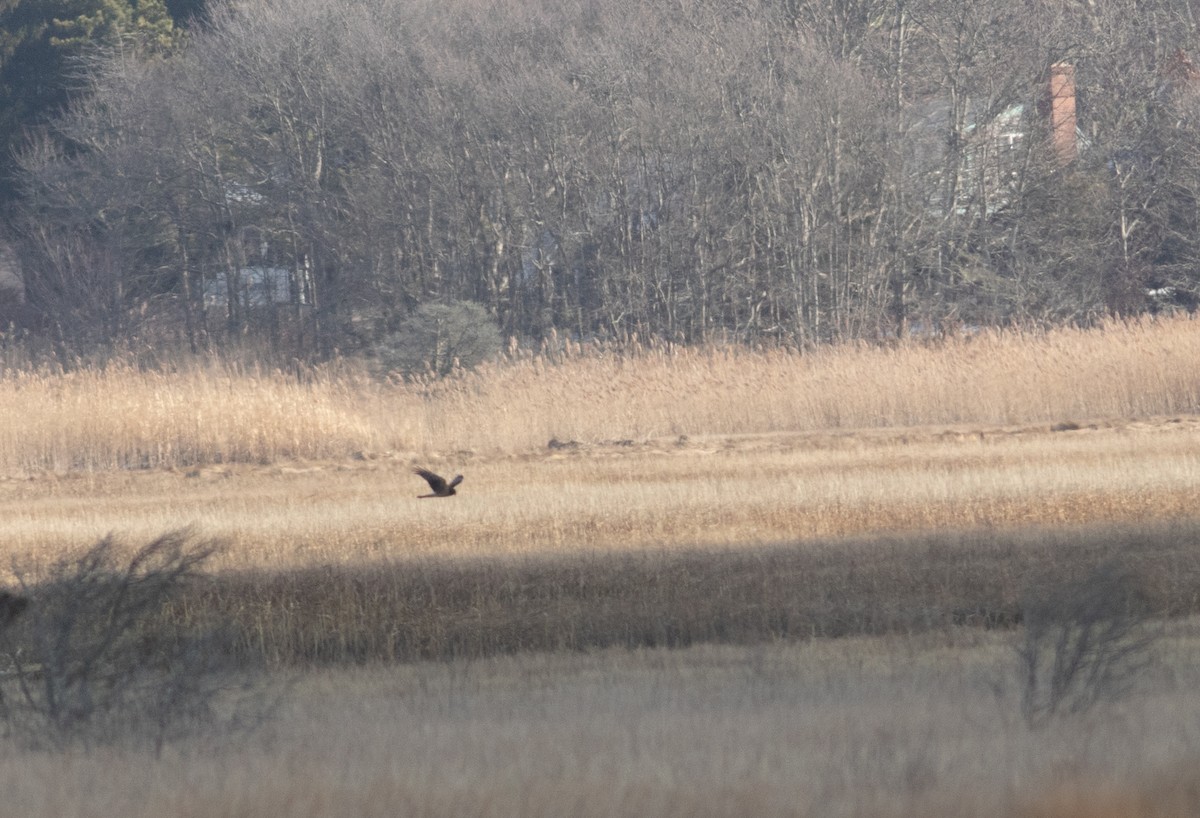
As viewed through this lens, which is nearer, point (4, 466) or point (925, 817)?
point (925, 817)

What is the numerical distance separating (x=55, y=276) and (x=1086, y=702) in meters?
43.4

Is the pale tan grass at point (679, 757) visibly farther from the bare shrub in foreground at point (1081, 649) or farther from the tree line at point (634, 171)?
the tree line at point (634, 171)

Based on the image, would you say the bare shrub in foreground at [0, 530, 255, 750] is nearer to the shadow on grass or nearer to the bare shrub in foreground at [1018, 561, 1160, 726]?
the shadow on grass

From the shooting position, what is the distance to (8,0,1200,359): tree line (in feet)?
130

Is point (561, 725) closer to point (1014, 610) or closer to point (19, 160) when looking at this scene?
point (1014, 610)

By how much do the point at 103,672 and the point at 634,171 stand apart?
34.5 metres

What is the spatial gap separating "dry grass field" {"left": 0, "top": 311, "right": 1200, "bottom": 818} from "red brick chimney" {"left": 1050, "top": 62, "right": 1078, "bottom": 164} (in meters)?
15.7

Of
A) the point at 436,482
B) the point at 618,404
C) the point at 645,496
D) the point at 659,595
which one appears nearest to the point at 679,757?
the point at 659,595

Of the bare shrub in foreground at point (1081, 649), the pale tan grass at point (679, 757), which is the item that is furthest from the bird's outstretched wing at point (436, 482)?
the bare shrub in foreground at point (1081, 649)

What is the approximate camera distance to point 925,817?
517 cm

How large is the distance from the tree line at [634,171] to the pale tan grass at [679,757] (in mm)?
29408

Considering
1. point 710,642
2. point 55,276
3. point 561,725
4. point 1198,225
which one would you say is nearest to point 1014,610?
point 710,642

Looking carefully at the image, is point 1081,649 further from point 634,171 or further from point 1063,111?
point 1063,111

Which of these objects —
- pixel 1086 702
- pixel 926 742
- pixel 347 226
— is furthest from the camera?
pixel 347 226
